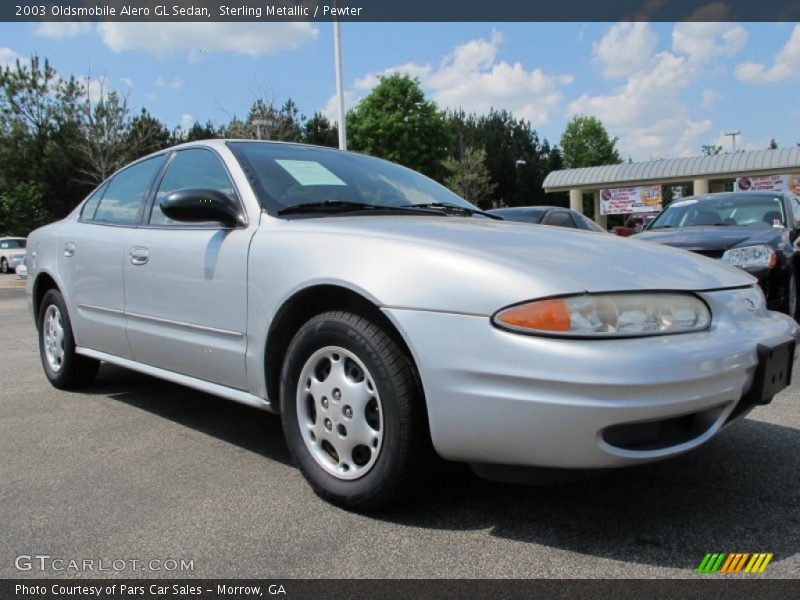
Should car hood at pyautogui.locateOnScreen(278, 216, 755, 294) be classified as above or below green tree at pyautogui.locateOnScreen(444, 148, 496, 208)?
below

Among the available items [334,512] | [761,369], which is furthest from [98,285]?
[761,369]

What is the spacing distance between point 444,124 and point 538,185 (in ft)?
47.6

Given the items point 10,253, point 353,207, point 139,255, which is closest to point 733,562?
point 353,207

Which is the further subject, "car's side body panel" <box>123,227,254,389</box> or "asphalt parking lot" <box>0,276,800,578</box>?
"car's side body panel" <box>123,227,254,389</box>

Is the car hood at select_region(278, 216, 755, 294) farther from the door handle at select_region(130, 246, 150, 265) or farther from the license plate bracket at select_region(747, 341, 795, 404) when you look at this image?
the door handle at select_region(130, 246, 150, 265)

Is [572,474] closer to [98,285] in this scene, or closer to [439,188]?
[439,188]

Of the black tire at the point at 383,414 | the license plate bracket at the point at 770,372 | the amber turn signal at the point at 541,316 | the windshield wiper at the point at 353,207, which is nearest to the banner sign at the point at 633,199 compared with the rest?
the windshield wiper at the point at 353,207

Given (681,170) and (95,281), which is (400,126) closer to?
(681,170)

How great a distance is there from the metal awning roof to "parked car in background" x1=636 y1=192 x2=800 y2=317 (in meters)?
24.5

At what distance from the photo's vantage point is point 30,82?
3084 centimetres

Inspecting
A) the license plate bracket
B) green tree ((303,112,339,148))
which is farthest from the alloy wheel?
green tree ((303,112,339,148))

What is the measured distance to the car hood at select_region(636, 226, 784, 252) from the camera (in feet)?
19.8

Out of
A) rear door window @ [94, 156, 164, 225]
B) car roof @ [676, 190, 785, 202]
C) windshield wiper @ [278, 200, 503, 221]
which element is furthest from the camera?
car roof @ [676, 190, 785, 202]

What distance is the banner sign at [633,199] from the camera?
3219 cm
